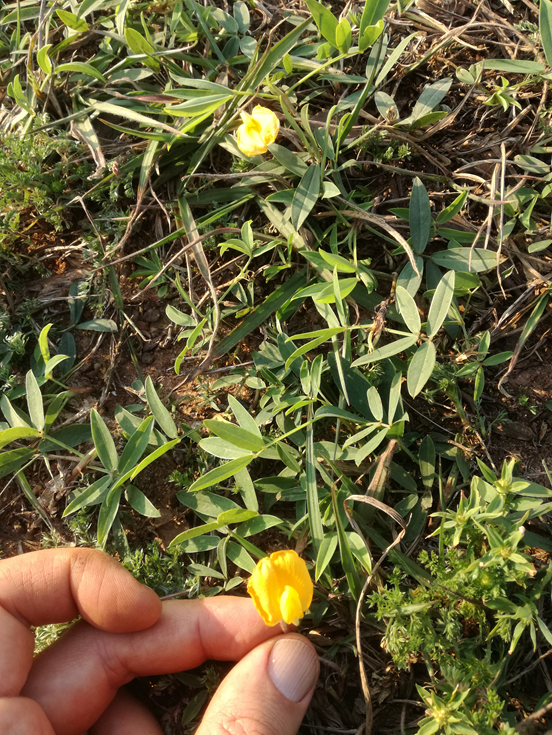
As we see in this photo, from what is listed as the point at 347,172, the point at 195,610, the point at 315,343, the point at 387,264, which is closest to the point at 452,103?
the point at 347,172

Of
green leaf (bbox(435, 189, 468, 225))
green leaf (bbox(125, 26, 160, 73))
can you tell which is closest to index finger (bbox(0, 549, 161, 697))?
green leaf (bbox(435, 189, 468, 225))

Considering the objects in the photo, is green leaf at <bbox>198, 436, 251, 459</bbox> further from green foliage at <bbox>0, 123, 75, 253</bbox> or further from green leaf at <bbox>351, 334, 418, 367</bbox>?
green foliage at <bbox>0, 123, 75, 253</bbox>

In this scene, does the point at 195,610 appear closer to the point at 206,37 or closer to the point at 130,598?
the point at 130,598

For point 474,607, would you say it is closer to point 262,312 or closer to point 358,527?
point 358,527

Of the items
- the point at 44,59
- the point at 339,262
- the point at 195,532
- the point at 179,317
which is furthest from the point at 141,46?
the point at 195,532

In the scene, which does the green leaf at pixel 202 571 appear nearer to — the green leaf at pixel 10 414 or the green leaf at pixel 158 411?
the green leaf at pixel 158 411
